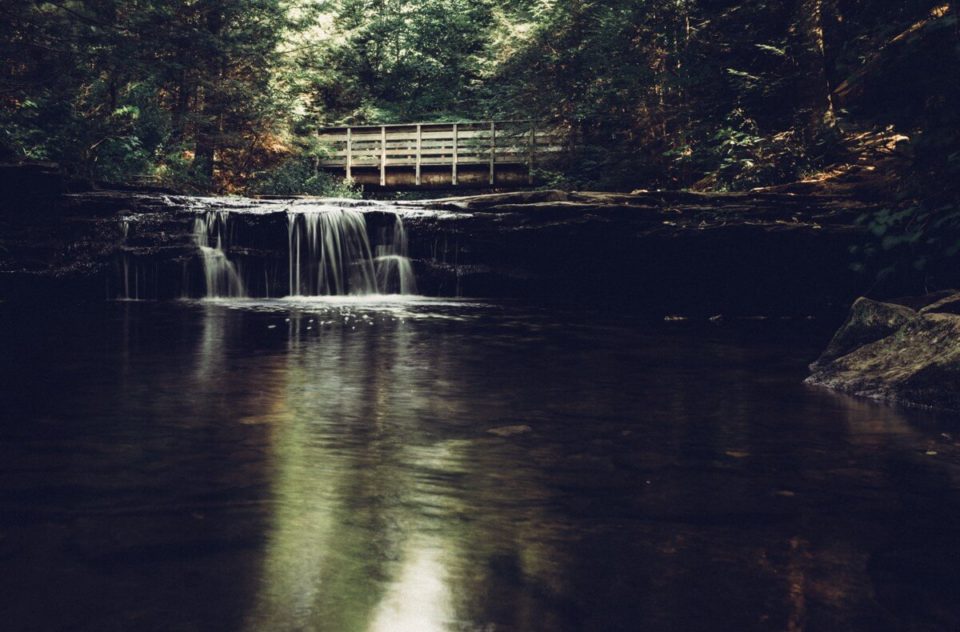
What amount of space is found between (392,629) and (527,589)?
18.5 inches

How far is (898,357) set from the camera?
20.4 feet

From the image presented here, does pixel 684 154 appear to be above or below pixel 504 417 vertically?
above

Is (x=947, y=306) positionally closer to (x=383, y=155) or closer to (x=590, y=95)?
(x=590, y=95)

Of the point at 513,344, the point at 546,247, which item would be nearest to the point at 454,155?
the point at 546,247

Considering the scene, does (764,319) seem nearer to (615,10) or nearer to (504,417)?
(504,417)

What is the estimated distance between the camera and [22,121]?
15312 millimetres

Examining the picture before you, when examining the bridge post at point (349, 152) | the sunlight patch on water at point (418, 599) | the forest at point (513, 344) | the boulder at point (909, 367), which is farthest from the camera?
the bridge post at point (349, 152)

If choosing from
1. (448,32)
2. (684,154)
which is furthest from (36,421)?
(448,32)

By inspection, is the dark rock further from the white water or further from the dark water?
the white water

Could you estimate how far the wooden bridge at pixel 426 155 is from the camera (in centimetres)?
2645

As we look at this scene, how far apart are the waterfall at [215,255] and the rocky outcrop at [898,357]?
11221mm

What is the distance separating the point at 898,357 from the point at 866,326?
69 centimetres

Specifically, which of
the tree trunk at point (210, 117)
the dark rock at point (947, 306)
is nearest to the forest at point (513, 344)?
the tree trunk at point (210, 117)

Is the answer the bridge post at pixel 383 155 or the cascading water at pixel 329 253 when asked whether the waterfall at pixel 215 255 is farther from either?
the bridge post at pixel 383 155
